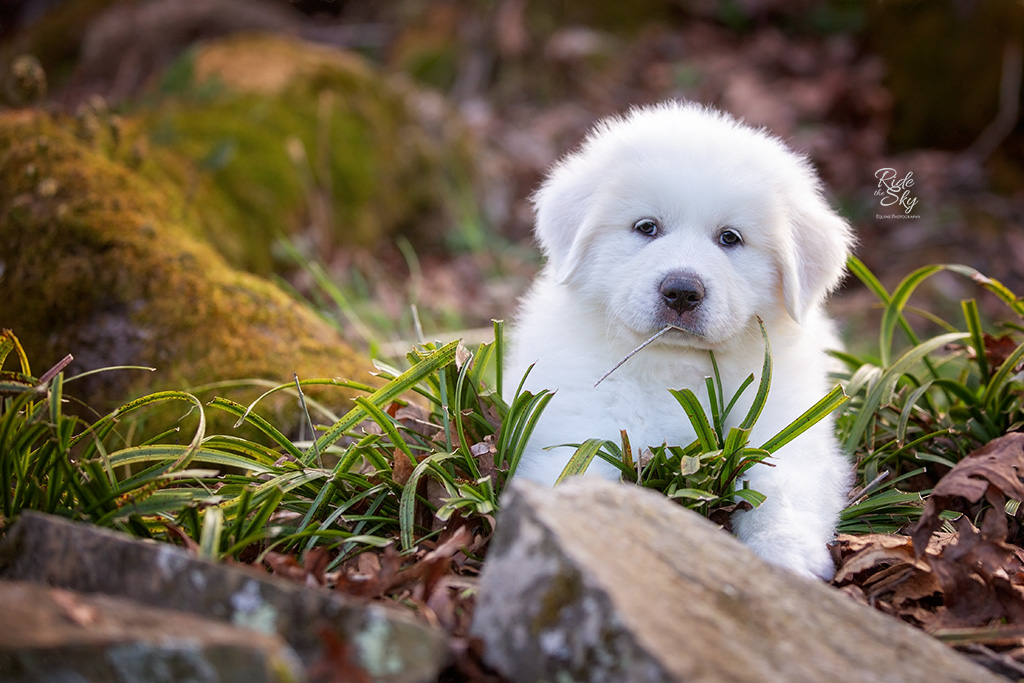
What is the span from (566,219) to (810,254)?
2.91ft

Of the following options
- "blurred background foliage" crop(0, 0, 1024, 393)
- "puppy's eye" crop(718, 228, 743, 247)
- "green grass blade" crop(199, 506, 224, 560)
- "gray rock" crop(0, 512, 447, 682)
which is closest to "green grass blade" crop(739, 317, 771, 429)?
"puppy's eye" crop(718, 228, 743, 247)

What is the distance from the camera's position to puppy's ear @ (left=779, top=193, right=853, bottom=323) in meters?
2.82

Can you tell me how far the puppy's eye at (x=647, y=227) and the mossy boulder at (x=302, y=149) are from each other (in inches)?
122

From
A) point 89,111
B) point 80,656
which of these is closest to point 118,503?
point 80,656

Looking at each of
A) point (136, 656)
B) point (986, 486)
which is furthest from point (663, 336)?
point (136, 656)

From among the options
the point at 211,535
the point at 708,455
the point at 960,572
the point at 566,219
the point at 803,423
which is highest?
the point at 566,219

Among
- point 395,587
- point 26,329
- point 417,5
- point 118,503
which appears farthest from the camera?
→ point 417,5

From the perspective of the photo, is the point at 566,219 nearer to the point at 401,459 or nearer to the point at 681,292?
the point at 681,292

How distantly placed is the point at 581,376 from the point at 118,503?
1530 mm

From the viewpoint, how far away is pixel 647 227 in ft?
9.30

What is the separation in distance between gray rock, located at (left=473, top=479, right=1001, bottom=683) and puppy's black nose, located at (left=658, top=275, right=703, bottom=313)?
83 cm

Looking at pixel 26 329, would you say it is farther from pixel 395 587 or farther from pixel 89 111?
pixel 395 587

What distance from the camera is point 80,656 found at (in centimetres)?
147

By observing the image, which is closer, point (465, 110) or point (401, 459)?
point (401, 459)
